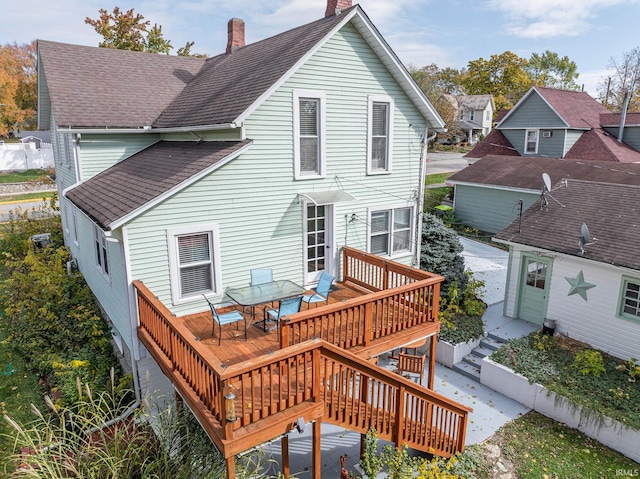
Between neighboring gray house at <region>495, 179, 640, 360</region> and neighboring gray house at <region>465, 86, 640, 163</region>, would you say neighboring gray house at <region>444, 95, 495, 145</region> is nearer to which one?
neighboring gray house at <region>465, 86, 640, 163</region>

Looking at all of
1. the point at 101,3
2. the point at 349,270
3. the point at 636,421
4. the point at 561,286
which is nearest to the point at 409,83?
the point at 349,270

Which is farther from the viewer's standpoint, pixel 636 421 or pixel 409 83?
pixel 409 83

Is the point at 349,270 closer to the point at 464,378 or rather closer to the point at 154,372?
the point at 464,378

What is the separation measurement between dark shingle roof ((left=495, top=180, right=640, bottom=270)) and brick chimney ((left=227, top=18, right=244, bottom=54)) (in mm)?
11305

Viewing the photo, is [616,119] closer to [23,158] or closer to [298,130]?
[298,130]

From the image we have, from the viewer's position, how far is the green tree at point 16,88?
142 ft

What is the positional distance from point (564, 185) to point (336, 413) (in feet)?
39.6

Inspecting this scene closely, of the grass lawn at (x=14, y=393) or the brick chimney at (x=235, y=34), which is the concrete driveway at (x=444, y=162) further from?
the grass lawn at (x=14, y=393)

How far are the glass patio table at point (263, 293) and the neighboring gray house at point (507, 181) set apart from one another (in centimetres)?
1453

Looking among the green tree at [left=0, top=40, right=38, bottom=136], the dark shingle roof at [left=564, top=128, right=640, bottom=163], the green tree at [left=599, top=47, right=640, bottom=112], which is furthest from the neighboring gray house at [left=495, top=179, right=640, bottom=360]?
the green tree at [left=599, top=47, right=640, bottom=112]

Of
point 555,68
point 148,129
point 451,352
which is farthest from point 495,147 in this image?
point 555,68

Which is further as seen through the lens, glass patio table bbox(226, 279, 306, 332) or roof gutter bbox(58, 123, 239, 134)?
roof gutter bbox(58, 123, 239, 134)

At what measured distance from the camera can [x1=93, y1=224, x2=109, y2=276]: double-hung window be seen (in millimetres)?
10336

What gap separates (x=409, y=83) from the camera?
1146 cm
